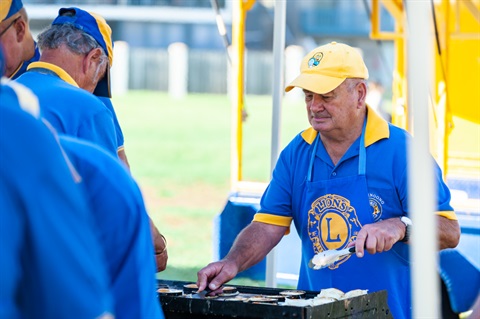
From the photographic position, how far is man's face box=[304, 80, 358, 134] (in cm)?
341

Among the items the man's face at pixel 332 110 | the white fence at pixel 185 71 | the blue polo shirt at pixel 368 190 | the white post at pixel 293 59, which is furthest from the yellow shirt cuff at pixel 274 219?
the white fence at pixel 185 71

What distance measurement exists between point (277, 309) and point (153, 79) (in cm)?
3298

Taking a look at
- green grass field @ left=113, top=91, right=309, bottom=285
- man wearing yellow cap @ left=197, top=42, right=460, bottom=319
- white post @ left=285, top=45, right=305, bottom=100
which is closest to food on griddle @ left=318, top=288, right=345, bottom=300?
man wearing yellow cap @ left=197, top=42, right=460, bottom=319

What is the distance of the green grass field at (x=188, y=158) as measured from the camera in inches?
420

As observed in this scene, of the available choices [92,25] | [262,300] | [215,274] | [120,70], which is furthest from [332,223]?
[120,70]

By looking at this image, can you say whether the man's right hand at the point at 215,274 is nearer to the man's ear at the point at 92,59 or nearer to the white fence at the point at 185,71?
the man's ear at the point at 92,59

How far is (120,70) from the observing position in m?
34.0

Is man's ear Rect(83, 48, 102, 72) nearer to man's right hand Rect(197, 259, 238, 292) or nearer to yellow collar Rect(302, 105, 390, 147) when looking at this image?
man's right hand Rect(197, 259, 238, 292)

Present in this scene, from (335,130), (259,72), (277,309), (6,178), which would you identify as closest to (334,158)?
(335,130)

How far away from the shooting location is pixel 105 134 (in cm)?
264

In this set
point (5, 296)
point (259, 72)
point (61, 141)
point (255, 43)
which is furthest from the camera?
point (255, 43)

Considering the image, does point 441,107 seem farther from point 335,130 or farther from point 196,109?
point 196,109

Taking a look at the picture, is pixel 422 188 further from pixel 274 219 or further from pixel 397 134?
pixel 274 219

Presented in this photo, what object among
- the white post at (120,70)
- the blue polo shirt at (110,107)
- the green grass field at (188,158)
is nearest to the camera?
the blue polo shirt at (110,107)
